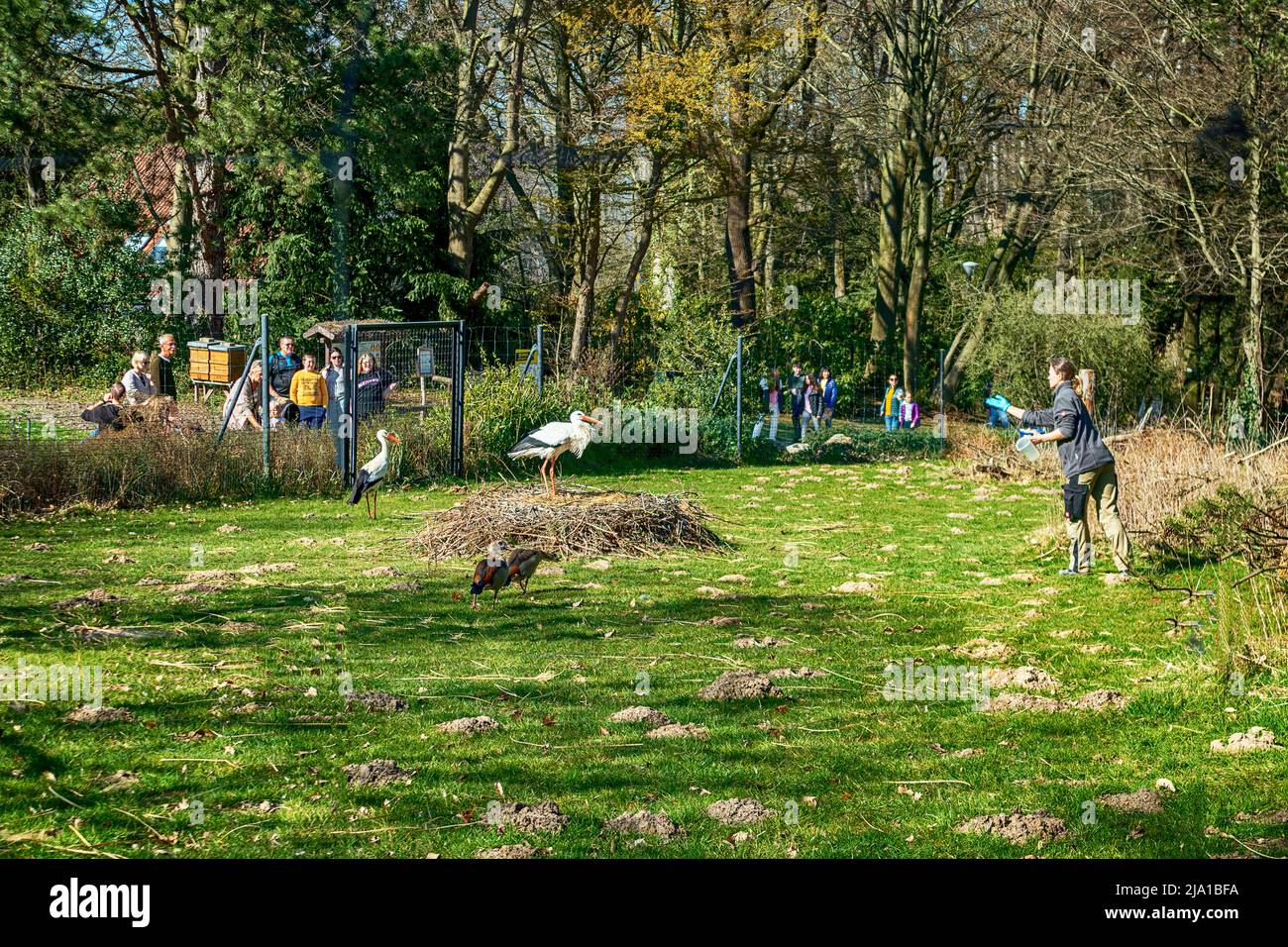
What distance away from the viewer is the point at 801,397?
1030 inches

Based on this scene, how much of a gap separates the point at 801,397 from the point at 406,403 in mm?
9348

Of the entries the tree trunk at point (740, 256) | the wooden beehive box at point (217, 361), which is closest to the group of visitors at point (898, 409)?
the tree trunk at point (740, 256)

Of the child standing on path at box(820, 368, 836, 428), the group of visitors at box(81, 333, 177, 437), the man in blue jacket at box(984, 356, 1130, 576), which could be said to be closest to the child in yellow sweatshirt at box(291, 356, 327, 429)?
the group of visitors at box(81, 333, 177, 437)

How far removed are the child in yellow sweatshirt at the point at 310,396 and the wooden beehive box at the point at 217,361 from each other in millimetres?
6497

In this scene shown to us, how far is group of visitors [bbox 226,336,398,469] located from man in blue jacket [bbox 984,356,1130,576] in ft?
31.3

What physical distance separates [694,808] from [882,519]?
1113 centimetres

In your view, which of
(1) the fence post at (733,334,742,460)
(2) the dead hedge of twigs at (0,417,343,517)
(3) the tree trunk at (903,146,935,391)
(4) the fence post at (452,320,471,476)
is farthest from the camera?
(3) the tree trunk at (903,146,935,391)

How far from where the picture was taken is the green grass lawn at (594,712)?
18.3 feet

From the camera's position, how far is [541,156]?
32500 millimetres

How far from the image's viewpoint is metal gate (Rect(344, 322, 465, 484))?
18.1m

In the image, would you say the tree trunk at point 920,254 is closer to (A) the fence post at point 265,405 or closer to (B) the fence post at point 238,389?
(B) the fence post at point 238,389

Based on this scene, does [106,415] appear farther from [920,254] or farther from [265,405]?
[920,254]

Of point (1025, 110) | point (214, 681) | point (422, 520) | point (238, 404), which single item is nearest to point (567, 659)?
point (214, 681)

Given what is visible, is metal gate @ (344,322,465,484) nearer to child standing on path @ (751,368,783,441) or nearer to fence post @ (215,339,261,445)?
fence post @ (215,339,261,445)
